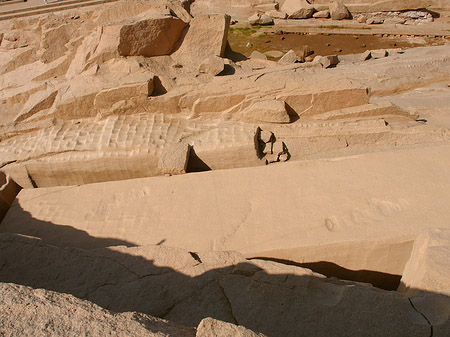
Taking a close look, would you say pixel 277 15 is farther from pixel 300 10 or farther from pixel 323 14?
pixel 323 14

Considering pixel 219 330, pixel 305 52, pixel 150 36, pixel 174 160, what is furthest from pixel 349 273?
pixel 305 52

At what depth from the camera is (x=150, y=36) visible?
14.2 ft

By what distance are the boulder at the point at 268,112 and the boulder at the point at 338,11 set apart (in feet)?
23.4

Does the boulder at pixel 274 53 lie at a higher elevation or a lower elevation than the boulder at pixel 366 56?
higher

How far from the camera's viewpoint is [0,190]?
3318 mm

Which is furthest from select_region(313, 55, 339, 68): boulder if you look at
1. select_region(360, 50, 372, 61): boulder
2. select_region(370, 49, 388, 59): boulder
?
select_region(370, 49, 388, 59): boulder

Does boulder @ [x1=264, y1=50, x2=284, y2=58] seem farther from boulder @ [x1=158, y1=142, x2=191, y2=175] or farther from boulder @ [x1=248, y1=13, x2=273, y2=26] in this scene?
boulder @ [x1=158, y1=142, x2=191, y2=175]

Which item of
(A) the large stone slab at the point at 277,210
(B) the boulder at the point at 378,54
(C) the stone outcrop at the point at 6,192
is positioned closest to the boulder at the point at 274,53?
(B) the boulder at the point at 378,54

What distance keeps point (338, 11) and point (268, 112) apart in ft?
24.1

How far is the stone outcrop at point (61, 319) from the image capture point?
3.66 ft

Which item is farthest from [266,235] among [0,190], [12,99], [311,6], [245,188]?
[311,6]

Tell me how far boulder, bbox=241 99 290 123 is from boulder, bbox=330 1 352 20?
7.15 m

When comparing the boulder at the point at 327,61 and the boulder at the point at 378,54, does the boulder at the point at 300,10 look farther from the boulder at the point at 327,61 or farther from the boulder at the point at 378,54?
the boulder at the point at 327,61

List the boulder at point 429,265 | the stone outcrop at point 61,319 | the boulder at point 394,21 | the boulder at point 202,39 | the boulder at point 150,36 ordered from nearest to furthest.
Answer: the stone outcrop at point 61,319 < the boulder at point 429,265 < the boulder at point 150,36 < the boulder at point 202,39 < the boulder at point 394,21
